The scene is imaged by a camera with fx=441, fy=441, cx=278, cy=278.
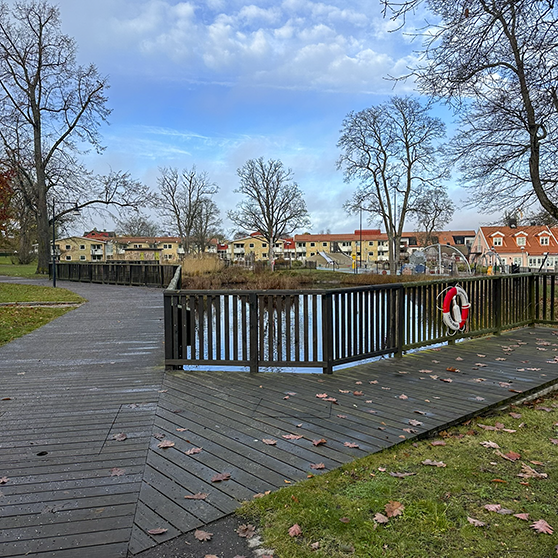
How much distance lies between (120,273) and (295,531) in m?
20.9

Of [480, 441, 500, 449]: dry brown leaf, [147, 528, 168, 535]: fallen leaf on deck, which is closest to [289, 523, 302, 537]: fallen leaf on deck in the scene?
[147, 528, 168, 535]: fallen leaf on deck

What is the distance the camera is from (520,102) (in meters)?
12.6

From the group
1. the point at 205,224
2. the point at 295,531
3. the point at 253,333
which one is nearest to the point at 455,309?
the point at 253,333

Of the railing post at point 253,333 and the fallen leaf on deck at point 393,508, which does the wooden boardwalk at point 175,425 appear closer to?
the railing post at point 253,333

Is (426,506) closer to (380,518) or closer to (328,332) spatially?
(380,518)

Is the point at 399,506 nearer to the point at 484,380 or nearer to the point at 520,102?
the point at 484,380

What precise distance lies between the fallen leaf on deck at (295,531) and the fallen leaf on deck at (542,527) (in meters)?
1.23

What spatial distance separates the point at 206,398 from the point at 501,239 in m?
69.7

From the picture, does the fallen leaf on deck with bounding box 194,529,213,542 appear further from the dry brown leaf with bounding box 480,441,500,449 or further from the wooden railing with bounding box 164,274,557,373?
the wooden railing with bounding box 164,274,557,373

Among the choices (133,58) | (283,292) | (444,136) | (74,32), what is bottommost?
(283,292)

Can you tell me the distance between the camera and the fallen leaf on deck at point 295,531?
229 centimetres

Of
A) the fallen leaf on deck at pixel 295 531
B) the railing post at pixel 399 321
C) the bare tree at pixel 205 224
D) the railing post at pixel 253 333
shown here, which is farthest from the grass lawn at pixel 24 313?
the bare tree at pixel 205 224

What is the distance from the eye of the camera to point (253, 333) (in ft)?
17.8

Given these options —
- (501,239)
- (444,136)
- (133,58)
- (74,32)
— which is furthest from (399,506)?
(501,239)
